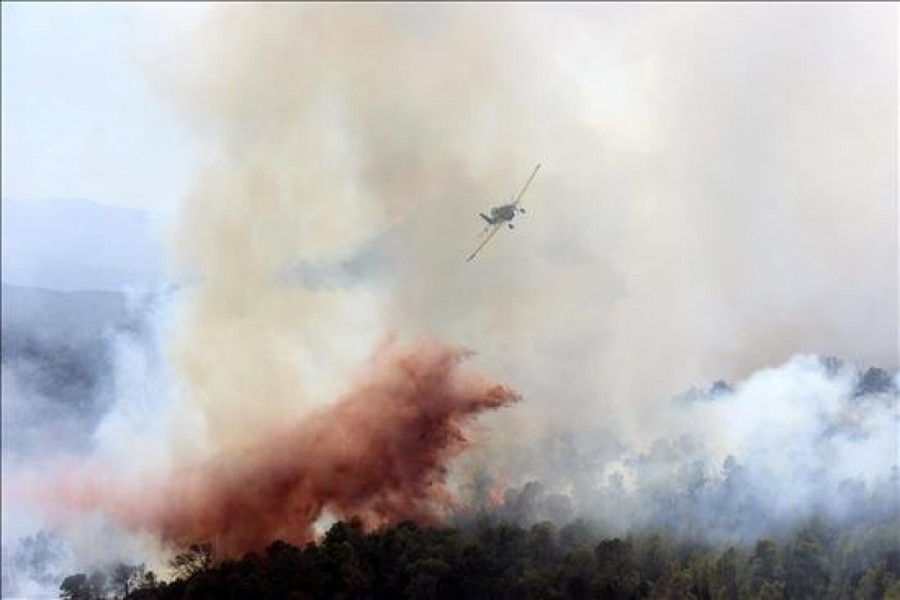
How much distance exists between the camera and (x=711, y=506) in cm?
12625

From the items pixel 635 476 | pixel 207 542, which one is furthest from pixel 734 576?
pixel 207 542

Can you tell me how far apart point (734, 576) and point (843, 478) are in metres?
24.9

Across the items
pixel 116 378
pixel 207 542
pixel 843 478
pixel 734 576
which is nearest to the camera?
pixel 734 576

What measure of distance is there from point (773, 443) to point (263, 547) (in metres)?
57.4

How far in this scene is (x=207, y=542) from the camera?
11088 centimetres

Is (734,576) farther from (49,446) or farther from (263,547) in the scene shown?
(49,446)

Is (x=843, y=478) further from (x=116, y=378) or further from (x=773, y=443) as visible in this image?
(x=116, y=378)

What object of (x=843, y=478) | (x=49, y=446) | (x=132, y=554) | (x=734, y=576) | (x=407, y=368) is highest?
(x=49, y=446)

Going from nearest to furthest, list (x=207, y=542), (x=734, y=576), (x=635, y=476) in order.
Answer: (x=734, y=576)
(x=207, y=542)
(x=635, y=476)

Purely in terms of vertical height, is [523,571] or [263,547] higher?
[263,547]

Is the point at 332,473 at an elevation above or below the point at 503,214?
below

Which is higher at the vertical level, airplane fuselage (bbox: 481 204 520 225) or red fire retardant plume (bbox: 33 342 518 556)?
airplane fuselage (bbox: 481 204 520 225)

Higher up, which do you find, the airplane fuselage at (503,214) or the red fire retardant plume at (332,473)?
the airplane fuselage at (503,214)

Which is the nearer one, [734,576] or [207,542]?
[734,576]
